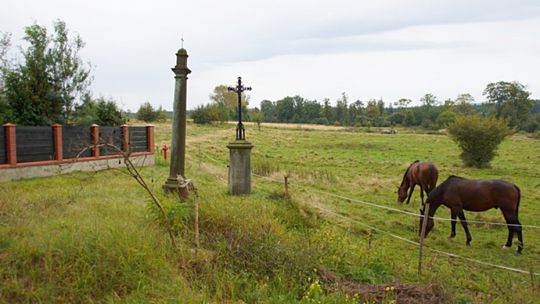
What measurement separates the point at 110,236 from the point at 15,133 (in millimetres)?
10213

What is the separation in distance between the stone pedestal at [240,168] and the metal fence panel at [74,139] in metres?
6.70

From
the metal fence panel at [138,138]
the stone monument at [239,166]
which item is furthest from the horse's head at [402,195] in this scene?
the metal fence panel at [138,138]

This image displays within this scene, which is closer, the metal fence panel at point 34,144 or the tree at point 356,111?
the metal fence panel at point 34,144

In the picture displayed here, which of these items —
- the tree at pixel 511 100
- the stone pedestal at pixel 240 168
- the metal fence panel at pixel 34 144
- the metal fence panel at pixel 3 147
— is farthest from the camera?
the tree at pixel 511 100

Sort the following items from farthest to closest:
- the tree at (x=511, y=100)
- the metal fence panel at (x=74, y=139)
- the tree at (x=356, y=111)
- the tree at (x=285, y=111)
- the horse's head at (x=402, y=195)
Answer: the tree at (x=285, y=111), the tree at (x=356, y=111), the tree at (x=511, y=100), the metal fence panel at (x=74, y=139), the horse's head at (x=402, y=195)

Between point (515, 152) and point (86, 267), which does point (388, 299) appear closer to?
point (86, 267)

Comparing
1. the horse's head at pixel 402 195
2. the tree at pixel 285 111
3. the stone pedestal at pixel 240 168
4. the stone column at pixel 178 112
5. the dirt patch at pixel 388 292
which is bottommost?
the horse's head at pixel 402 195

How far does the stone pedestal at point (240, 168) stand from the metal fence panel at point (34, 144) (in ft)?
23.6

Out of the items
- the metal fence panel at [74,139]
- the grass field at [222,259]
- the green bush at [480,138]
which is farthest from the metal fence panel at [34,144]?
the green bush at [480,138]

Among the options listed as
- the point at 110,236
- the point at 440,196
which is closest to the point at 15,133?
the point at 110,236

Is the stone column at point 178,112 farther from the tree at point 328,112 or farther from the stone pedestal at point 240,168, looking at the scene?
the tree at point 328,112

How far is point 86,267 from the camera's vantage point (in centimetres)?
440

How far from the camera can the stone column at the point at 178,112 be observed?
8914mm

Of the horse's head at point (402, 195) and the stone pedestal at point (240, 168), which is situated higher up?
the stone pedestal at point (240, 168)
